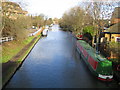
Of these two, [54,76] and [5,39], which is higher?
[5,39]

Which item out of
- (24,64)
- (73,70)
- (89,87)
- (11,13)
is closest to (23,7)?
(11,13)

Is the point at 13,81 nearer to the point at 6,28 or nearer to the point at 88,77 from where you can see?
the point at 88,77

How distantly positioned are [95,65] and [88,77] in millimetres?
1261

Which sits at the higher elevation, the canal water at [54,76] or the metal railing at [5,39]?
the metal railing at [5,39]

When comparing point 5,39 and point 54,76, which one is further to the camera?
point 5,39

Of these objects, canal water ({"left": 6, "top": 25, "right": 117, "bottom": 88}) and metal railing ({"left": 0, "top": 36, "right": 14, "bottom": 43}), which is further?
metal railing ({"left": 0, "top": 36, "right": 14, "bottom": 43})

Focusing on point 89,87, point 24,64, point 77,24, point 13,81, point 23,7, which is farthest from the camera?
point 77,24

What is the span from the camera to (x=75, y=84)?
11.4 metres

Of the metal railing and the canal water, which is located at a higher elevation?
the metal railing

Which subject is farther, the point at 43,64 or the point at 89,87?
the point at 43,64

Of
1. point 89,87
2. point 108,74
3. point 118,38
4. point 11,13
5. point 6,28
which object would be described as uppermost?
point 11,13

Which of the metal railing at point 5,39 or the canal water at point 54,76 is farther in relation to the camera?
the metal railing at point 5,39

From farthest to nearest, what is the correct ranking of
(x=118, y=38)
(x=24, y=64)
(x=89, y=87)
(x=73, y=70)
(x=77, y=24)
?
(x=77, y=24)
(x=118, y=38)
(x=24, y=64)
(x=73, y=70)
(x=89, y=87)

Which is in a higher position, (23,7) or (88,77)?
(23,7)
